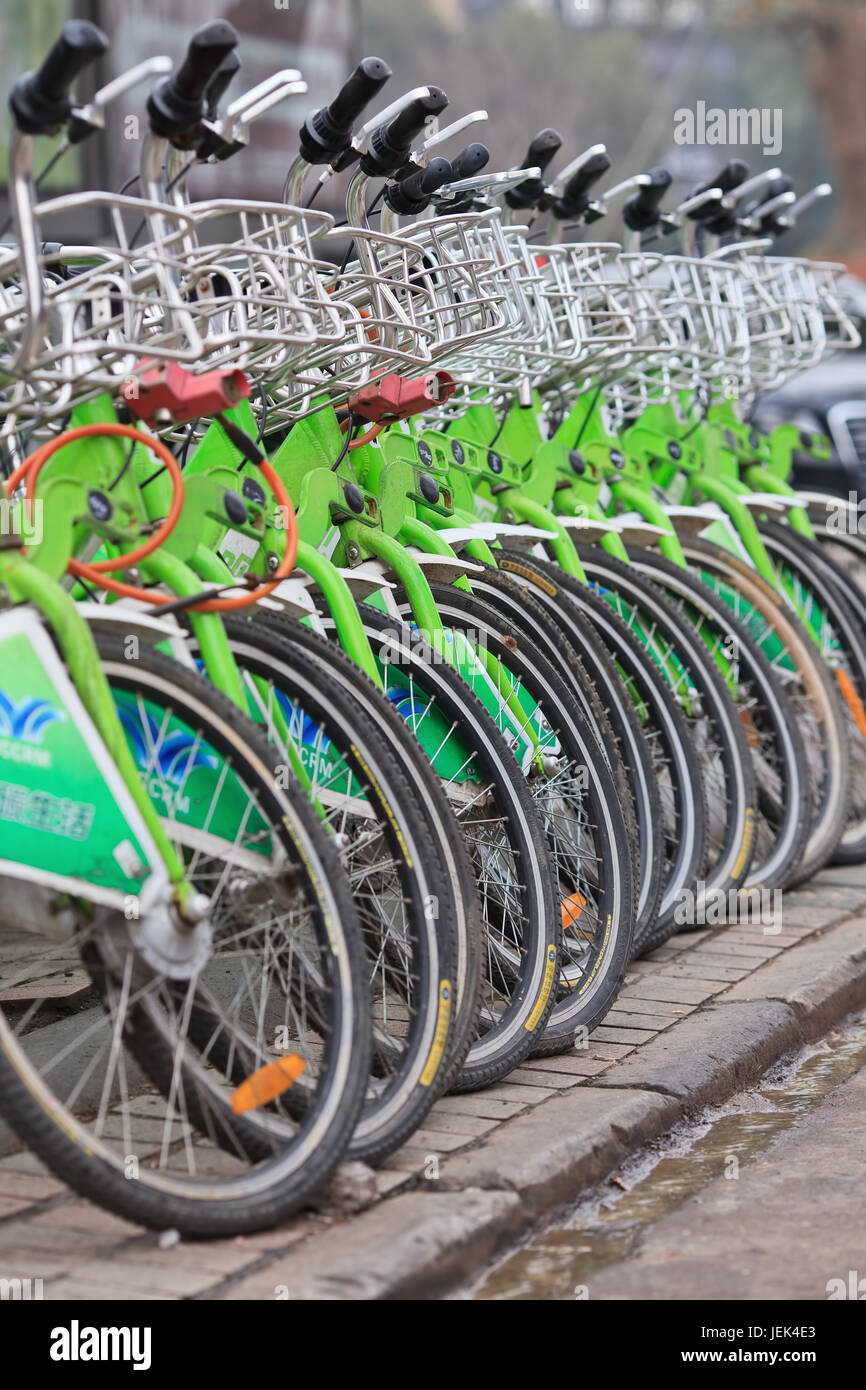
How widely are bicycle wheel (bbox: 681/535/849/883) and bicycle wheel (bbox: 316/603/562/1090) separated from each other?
1934 mm

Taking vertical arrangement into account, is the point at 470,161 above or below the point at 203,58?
above

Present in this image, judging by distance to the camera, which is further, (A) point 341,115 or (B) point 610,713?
(B) point 610,713

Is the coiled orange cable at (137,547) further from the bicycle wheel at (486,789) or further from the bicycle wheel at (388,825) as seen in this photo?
the bicycle wheel at (486,789)

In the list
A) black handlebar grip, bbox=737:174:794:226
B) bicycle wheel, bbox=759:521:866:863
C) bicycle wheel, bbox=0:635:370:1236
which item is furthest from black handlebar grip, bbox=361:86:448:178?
black handlebar grip, bbox=737:174:794:226

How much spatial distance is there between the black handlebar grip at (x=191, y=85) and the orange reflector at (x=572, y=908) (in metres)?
2.05

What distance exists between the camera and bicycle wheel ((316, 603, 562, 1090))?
3.96 m

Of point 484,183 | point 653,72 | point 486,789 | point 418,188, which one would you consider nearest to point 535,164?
point 484,183

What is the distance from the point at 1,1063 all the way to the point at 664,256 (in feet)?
11.6

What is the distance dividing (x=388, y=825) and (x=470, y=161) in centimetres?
175

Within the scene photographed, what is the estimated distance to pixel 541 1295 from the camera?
10.1 feet

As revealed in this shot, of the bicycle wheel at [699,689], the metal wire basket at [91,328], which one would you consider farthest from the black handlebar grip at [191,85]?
the bicycle wheel at [699,689]

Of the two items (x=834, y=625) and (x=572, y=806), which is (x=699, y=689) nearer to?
(x=572, y=806)

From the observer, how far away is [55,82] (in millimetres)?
2910

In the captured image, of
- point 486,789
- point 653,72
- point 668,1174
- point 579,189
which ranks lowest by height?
point 668,1174
